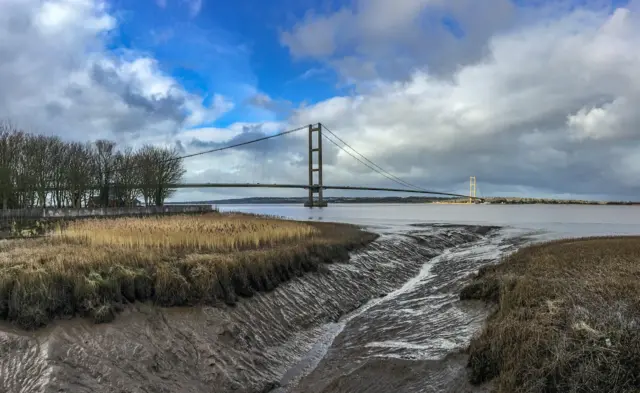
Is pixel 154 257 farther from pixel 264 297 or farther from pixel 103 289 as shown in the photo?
pixel 264 297

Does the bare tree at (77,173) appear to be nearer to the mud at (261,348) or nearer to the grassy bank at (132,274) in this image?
the grassy bank at (132,274)

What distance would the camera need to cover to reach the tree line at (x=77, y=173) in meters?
45.6

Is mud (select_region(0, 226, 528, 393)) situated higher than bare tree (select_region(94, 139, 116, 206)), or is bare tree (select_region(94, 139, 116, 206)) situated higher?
bare tree (select_region(94, 139, 116, 206))

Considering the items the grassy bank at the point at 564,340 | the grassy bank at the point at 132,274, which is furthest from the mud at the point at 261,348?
the grassy bank at the point at 564,340

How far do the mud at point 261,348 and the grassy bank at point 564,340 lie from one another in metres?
0.89

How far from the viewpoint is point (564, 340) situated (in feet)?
21.8

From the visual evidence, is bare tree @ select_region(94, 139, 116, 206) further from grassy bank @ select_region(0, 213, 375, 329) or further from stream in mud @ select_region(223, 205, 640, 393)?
stream in mud @ select_region(223, 205, 640, 393)

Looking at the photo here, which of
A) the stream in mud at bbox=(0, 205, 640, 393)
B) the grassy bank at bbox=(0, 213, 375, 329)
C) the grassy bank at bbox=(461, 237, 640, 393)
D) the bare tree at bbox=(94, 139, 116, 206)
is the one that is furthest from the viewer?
the bare tree at bbox=(94, 139, 116, 206)

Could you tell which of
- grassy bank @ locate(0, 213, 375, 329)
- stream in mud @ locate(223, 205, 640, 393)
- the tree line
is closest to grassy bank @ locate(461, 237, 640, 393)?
stream in mud @ locate(223, 205, 640, 393)

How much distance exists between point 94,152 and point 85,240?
5261 cm

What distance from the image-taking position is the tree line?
45.6m

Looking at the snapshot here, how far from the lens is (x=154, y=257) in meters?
12.9

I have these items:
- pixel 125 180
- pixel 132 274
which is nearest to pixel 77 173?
pixel 125 180

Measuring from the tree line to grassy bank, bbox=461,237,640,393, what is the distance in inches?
1809
